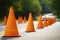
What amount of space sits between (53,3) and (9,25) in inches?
3070

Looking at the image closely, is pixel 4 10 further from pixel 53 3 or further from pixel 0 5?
pixel 53 3

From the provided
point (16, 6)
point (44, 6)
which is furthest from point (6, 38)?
point (44, 6)

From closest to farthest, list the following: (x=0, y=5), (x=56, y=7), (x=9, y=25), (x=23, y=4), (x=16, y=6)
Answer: (x=9, y=25) < (x=0, y=5) < (x=16, y=6) < (x=23, y=4) < (x=56, y=7)

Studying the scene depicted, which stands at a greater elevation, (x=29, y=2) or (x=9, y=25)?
(x=29, y=2)

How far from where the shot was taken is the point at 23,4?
71.9 m

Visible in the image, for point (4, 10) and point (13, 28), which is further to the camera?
point (4, 10)

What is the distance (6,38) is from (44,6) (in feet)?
418

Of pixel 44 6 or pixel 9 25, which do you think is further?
pixel 44 6

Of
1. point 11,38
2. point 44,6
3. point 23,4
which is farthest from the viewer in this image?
point 44,6

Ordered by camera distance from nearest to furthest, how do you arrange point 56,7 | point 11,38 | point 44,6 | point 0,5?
point 11,38, point 0,5, point 56,7, point 44,6

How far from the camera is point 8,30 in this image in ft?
43.8

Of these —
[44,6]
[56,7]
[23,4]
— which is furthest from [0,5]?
[44,6]

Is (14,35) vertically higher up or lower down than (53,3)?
lower down

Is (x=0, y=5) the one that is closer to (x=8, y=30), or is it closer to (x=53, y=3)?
(x=8, y=30)
